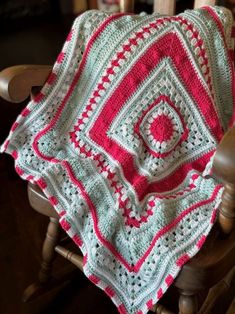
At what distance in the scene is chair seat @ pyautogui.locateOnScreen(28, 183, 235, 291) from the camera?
0.70m

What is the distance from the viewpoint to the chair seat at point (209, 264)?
0.70 meters

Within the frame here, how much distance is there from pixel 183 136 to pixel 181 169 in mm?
82

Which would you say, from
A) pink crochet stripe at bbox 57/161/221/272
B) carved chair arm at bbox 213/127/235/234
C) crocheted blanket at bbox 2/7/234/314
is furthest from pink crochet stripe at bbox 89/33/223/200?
carved chair arm at bbox 213/127/235/234

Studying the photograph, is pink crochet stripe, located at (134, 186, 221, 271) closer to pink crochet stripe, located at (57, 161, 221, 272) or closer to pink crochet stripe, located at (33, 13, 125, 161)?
pink crochet stripe, located at (57, 161, 221, 272)

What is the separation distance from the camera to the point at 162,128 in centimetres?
91

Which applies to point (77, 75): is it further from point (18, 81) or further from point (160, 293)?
point (160, 293)

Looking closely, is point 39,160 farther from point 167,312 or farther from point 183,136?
point 167,312

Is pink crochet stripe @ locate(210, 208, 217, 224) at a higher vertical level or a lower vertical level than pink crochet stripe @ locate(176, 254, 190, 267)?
higher

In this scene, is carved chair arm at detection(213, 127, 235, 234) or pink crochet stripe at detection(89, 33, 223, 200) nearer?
carved chair arm at detection(213, 127, 235, 234)

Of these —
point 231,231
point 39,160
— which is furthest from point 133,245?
point 39,160

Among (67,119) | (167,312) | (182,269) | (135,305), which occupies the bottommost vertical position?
(167,312)

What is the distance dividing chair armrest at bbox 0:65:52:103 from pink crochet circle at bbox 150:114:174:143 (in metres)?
0.29

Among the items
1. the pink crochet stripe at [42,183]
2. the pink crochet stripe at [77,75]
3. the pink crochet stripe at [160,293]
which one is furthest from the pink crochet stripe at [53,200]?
the pink crochet stripe at [160,293]

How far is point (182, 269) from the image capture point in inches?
27.9
